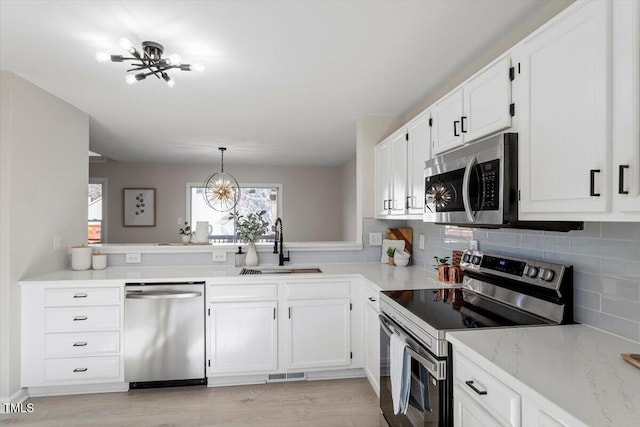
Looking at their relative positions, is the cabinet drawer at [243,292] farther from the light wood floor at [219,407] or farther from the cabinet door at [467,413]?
the cabinet door at [467,413]

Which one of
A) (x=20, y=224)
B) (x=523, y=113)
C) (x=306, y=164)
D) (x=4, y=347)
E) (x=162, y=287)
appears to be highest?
(x=306, y=164)

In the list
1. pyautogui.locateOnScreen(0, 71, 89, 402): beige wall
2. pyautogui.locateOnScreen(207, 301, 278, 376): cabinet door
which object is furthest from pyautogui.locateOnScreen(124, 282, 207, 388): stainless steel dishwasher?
pyautogui.locateOnScreen(0, 71, 89, 402): beige wall

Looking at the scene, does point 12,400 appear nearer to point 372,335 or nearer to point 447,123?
point 372,335

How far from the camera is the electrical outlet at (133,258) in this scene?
320 cm

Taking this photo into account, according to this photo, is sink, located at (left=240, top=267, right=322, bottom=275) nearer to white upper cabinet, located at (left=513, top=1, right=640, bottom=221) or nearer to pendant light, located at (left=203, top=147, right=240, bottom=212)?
white upper cabinet, located at (left=513, top=1, right=640, bottom=221)

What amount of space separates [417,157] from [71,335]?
2.85m

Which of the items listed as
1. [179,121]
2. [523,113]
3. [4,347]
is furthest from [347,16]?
[4,347]

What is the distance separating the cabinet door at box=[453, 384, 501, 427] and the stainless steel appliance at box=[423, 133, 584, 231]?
713 millimetres

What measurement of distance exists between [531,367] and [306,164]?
621cm

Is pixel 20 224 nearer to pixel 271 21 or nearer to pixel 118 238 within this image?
pixel 271 21

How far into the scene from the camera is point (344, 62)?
2361 mm

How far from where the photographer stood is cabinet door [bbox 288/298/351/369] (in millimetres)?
2789

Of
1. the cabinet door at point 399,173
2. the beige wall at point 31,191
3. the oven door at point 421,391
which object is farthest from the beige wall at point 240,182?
the oven door at point 421,391

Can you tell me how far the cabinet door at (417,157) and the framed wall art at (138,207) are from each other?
18.4 feet
